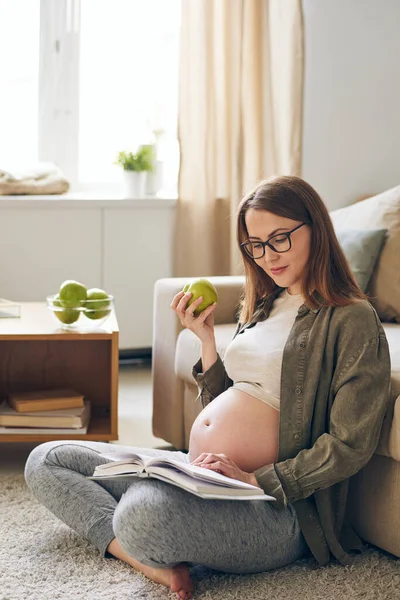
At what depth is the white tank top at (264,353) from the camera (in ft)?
6.11

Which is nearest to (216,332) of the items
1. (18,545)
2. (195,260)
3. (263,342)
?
(263,342)

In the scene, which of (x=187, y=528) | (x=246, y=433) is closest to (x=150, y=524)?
(x=187, y=528)

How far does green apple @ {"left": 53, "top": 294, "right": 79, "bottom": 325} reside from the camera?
260 cm

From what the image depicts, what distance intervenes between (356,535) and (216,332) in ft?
2.64

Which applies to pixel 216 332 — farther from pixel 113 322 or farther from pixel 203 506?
pixel 203 506

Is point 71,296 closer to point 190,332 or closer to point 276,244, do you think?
point 190,332

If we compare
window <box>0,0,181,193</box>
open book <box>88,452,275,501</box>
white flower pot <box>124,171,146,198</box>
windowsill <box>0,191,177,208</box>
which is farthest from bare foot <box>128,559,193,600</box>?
window <box>0,0,181,193</box>

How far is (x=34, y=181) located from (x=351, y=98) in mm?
1381

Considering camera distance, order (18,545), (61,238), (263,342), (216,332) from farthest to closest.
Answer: (61,238) → (216,332) → (18,545) → (263,342)

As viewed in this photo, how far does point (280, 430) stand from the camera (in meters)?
1.81

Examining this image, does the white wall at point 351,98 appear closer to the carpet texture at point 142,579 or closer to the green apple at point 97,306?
the green apple at point 97,306

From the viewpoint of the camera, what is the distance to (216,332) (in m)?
2.59

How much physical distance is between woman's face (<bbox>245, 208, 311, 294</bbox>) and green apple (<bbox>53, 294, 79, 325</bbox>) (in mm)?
885

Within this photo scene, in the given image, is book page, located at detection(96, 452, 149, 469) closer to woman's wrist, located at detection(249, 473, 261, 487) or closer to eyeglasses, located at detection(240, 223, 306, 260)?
woman's wrist, located at detection(249, 473, 261, 487)
